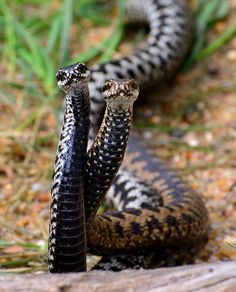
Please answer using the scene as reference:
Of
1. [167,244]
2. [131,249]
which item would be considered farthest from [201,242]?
[131,249]

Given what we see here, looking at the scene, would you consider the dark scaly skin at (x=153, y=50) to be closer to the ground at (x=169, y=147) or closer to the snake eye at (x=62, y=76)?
the ground at (x=169, y=147)

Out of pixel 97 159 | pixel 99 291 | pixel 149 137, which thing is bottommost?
pixel 99 291

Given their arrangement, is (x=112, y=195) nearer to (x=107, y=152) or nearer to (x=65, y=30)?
(x=107, y=152)

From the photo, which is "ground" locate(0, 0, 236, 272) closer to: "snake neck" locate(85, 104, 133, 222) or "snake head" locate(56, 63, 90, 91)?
"snake neck" locate(85, 104, 133, 222)

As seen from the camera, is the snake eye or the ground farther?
the ground

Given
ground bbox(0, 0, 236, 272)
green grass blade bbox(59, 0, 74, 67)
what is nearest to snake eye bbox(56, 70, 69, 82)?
ground bbox(0, 0, 236, 272)

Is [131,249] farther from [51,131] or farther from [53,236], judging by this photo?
[51,131]
